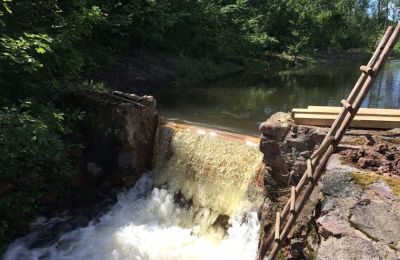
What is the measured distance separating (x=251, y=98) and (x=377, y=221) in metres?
11.3

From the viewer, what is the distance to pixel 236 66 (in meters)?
24.2

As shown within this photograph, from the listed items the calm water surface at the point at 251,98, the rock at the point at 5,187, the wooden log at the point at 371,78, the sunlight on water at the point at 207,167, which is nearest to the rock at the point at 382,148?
the wooden log at the point at 371,78

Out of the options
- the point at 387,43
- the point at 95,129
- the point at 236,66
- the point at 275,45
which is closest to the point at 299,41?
the point at 275,45

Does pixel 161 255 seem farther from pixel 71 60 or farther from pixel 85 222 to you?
pixel 71 60

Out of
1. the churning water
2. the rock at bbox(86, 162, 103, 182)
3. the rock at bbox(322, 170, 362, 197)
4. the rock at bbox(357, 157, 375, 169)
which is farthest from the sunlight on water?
the rock at bbox(322, 170, 362, 197)

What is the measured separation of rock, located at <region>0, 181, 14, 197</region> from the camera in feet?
21.1

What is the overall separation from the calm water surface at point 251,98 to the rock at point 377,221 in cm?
638

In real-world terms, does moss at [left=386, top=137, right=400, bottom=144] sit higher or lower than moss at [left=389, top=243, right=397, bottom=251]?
higher

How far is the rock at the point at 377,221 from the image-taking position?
3.43 m

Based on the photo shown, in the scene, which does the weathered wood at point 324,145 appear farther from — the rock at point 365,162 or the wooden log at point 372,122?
the wooden log at point 372,122

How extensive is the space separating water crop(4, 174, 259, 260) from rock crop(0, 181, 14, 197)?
0.80m

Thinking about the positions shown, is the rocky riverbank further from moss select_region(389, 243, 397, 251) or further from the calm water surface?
the calm water surface

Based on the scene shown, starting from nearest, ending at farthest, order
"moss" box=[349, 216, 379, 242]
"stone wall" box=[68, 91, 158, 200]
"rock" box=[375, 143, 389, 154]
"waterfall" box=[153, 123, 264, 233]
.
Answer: "moss" box=[349, 216, 379, 242], "rock" box=[375, 143, 389, 154], "waterfall" box=[153, 123, 264, 233], "stone wall" box=[68, 91, 158, 200]

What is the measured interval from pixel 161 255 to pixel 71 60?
3.19 meters
